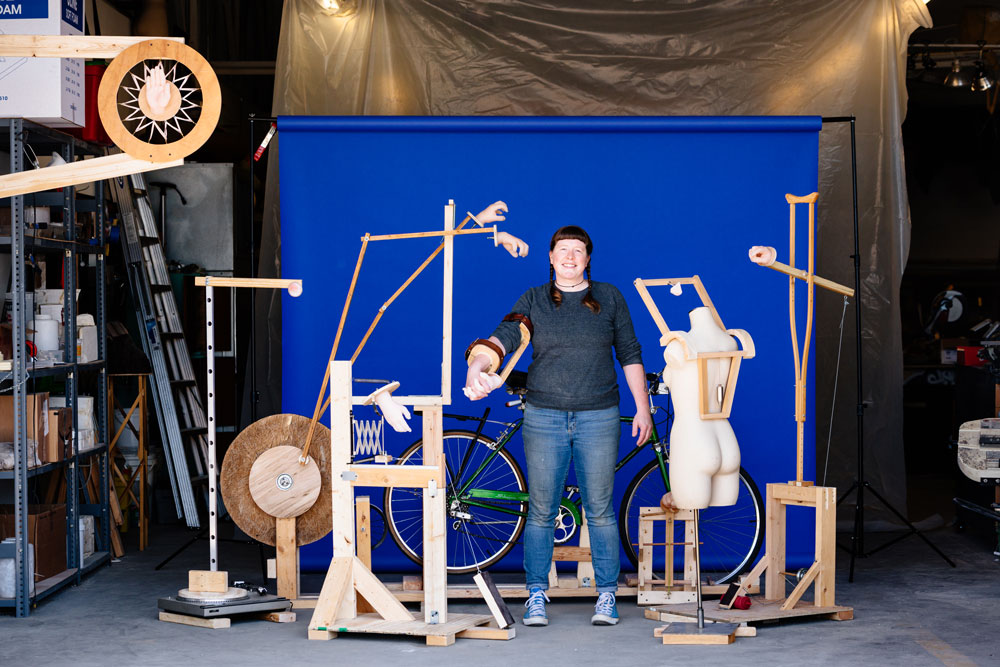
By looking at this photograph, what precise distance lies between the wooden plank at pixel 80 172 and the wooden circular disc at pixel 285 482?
7.96 ft

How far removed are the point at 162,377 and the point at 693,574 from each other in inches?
143

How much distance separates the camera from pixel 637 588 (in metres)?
5.23

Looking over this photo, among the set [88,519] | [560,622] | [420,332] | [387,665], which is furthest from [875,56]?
[88,519]

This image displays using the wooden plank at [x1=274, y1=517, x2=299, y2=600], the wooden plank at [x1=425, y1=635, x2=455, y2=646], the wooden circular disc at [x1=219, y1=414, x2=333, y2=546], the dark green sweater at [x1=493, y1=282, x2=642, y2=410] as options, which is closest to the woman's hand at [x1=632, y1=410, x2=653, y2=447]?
the dark green sweater at [x1=493, y1=282, x2=642, y2=410]

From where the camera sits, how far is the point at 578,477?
479 centimetres

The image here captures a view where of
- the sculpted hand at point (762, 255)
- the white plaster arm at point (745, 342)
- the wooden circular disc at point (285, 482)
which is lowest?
the wooden circular disc at point (285, 482)

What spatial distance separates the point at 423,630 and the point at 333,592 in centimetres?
42

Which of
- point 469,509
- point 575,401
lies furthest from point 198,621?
point 575,401

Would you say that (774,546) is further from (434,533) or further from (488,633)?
(434,533)

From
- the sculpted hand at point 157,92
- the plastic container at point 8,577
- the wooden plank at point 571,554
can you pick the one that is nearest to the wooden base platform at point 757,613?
the wooden plank at point 571,554

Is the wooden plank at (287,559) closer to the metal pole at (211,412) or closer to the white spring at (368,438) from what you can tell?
the metal pole at (211,412)

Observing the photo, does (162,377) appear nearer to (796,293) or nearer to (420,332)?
(420,332)

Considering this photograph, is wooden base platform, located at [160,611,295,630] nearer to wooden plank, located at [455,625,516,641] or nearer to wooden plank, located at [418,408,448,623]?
wooden plank, located at [418,408,448,623]

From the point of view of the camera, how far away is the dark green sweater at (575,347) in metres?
4.71
